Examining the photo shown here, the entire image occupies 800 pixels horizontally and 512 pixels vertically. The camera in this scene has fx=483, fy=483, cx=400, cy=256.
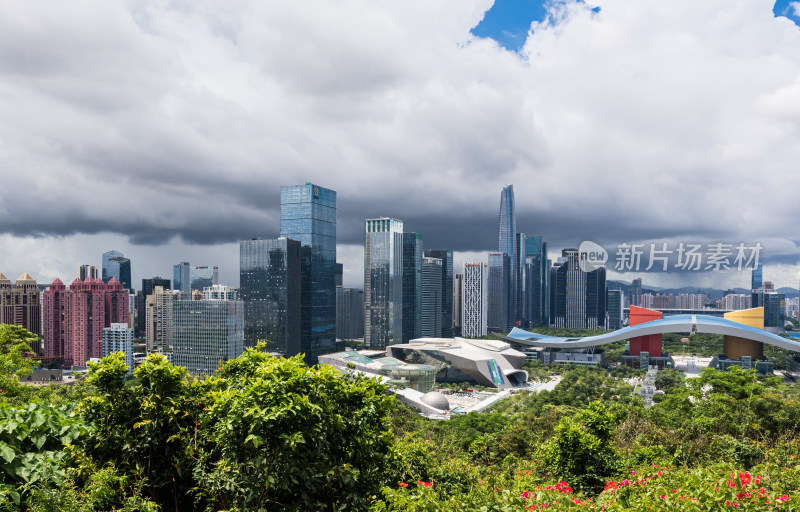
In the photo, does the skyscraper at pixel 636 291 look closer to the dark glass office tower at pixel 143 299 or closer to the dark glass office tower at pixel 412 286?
the dark glass office tower at pixel 412 286

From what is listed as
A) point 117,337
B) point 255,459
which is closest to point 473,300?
point 117,337

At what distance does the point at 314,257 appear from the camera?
55.1m

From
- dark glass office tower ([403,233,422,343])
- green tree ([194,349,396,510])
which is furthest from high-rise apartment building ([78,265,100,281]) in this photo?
green tree ([194,349,396,510])

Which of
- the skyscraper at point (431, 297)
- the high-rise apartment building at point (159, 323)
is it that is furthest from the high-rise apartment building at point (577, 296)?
the high-rise apartment building at point (159, 323)

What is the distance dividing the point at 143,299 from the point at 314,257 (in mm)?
42396

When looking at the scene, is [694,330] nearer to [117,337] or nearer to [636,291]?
[636,291]

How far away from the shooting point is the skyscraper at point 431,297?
3036 inches

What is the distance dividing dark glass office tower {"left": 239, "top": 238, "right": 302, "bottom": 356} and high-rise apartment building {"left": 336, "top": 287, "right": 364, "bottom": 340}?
40982mm

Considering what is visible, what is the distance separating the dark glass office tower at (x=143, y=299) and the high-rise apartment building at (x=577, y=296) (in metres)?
73.3

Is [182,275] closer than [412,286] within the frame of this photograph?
No

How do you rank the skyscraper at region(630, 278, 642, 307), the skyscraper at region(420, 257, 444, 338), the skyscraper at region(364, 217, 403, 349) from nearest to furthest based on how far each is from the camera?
the skyscraper at region(364, 217, 403, 349) < the skyscraper at region(420, 257, 444, 338) < the skyscraper at region(630, 278, 642, 307)

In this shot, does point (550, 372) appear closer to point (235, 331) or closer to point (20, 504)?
point (235, 331)

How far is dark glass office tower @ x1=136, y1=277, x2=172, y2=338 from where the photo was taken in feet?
247

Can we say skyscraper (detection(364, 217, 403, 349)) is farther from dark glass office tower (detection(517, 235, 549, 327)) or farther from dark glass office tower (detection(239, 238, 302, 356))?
dark glass office tower (detection(517, 235, 549, 327))
